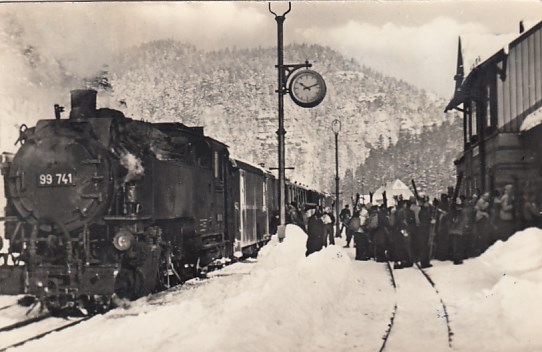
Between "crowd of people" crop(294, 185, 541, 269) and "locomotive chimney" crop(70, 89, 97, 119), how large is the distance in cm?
554

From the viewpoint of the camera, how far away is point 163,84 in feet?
29.9

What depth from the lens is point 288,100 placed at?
1009 centimetres

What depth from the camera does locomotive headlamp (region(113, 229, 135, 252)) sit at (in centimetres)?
776

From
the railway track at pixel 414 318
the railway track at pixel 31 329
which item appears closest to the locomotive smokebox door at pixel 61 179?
the railway track at pixel 31 329

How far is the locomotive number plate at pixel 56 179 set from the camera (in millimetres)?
8078

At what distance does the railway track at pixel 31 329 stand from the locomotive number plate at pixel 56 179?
1693 mm

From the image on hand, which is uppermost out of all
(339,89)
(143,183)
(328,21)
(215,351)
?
(328,21)

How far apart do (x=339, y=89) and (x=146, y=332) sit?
14.1 ft

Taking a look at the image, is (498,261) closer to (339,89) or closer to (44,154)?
(339,89)

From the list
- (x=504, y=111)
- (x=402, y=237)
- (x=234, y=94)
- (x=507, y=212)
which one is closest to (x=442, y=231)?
(x=402, y=237)

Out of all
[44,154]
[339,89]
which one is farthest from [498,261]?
[44,154]

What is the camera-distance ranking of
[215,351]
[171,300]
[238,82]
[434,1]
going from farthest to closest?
[238,82]
[171,300]
[434,1]
[215,351]

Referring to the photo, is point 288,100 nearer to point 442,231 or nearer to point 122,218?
point 122,218

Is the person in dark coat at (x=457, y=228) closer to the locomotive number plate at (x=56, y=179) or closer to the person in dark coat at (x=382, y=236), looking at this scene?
the person in dark coat at (x=382, y=236)
